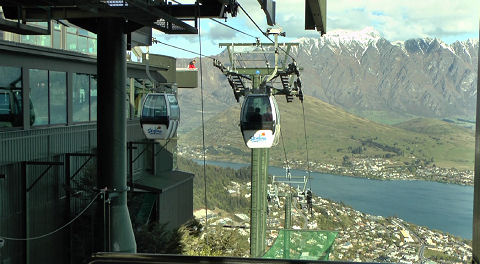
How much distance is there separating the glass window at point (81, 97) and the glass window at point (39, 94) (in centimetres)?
185

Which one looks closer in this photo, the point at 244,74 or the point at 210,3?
the point at 210,3

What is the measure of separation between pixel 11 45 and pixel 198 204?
7716cm

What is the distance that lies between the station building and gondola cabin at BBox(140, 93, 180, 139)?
0.70 metres

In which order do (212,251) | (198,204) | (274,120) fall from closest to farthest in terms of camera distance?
(274,120) → (212,251) → (198,204)

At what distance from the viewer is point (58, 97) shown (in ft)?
56.6

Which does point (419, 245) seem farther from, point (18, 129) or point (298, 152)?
point (298, 152)

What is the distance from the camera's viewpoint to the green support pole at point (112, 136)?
967cm

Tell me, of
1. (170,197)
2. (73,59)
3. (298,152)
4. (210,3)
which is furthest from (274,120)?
(298,152)

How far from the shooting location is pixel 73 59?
17484 mm

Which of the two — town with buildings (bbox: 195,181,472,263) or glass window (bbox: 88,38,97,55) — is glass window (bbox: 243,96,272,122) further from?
town with buildings (bbox: 195,181,472,263)

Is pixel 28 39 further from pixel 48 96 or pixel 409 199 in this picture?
pixel 409 199

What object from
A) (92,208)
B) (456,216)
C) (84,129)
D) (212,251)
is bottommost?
(456,216)

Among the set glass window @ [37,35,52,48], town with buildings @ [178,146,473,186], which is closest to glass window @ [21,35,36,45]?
glass window @ [37,35,52,48]

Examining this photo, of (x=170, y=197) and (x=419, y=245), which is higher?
(x=170, y=197)
